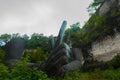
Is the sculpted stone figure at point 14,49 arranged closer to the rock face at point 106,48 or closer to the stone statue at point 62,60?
the stone statue at point 62,60

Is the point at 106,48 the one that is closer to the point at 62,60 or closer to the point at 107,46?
the point at 107,46

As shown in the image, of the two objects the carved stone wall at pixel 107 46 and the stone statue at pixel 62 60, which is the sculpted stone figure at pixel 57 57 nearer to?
the stone statue at pixel 62 60

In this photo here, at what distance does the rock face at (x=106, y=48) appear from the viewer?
89.5ft

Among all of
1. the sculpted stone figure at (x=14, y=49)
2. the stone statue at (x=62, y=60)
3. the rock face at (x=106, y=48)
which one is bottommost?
the stone statue at (x=62, y=60)

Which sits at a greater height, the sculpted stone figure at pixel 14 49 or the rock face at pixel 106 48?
the rock face at pixel 106 48

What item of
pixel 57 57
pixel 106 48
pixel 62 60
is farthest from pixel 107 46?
pixel 62 60

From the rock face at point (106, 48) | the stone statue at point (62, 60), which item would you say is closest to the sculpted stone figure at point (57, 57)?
the stone statue at point (62, 60)

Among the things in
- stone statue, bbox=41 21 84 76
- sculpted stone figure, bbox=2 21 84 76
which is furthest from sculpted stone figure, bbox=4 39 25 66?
stone statue, bbox=41 21 84 76

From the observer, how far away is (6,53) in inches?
505

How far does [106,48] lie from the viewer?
28484 millimetres

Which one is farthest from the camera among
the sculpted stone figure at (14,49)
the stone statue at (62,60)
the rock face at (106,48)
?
the rock face at (106,48)

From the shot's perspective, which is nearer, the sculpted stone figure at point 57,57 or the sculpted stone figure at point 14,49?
the sculpted stone figure at point 57,57

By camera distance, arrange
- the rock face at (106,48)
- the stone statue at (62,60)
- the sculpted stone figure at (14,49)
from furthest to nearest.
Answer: the rock face at (106,48)
the sculpted stone figure at (14,49)
the stone statue at (62,60)

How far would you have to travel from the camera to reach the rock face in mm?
27272
